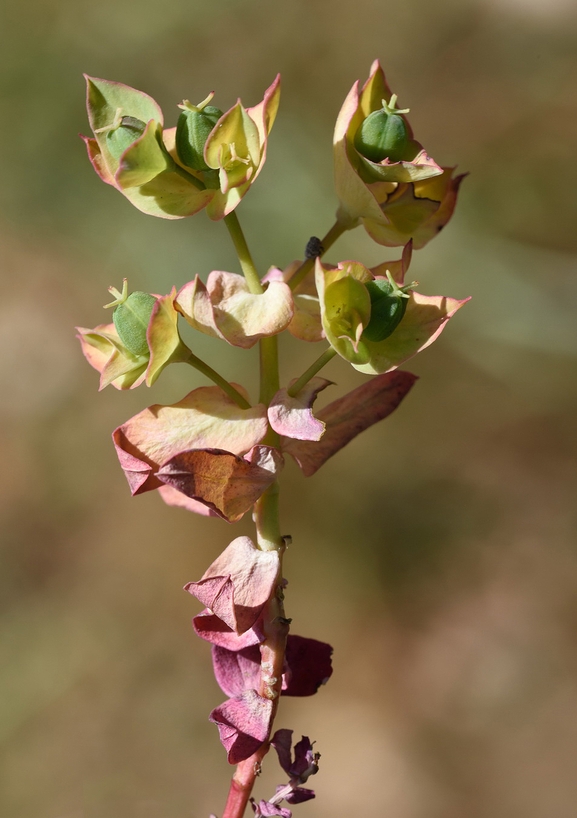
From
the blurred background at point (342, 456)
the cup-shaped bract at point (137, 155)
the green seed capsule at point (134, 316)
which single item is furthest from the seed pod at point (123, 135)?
the blurred background at point (342, 456)

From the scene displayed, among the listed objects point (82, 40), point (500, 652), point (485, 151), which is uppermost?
point (82, 40)

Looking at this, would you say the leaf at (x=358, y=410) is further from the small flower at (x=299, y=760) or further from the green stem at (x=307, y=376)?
the small flower at (x=299, y=760)

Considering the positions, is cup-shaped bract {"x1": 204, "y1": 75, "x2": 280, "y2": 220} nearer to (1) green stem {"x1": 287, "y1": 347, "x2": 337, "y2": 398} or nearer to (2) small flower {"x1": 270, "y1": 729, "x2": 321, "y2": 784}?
(1) green stem {"x1": 287, "y1": 347, "x2": 337, "y2": 398}

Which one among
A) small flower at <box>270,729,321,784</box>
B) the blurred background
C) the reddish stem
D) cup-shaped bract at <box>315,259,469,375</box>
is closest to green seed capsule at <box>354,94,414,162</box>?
cup-shaped bract at <box>315,259,469,375</box>

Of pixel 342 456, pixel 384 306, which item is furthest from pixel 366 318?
pixel 342 456

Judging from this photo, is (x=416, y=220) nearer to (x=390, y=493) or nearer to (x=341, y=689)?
(x=390, y=493)

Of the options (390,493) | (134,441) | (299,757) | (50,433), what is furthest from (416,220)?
(50,433)

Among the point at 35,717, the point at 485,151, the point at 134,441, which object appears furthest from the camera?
the point at 485,151
